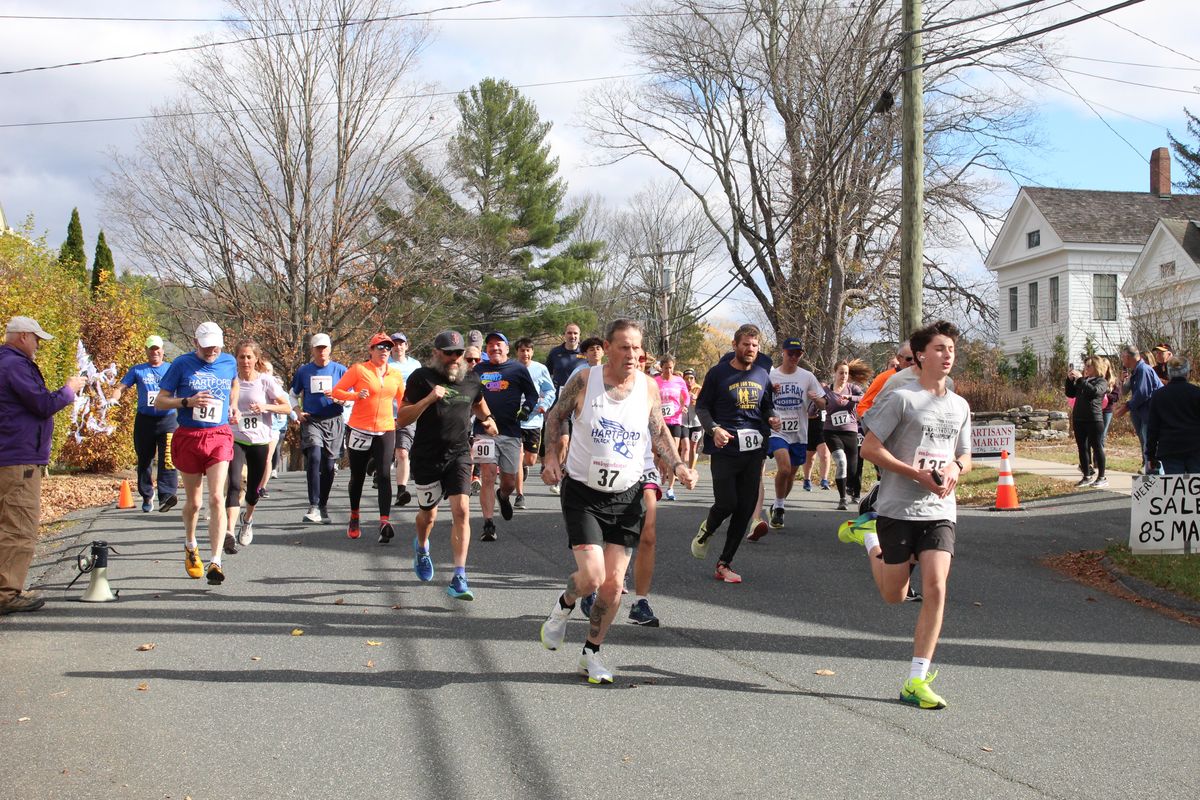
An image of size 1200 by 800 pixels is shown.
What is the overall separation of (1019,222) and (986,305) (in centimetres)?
1676

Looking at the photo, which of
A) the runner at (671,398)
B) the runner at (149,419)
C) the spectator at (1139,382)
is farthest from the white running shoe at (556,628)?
the spectator at (1139,382)

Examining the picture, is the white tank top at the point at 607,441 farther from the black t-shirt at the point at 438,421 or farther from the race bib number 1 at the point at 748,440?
the race bib number 1 at the point at 748,440

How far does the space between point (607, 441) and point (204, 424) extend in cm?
400

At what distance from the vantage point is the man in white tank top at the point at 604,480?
601cm

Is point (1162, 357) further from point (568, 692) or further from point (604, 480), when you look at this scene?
point (568, 692)

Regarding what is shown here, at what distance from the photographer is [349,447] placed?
36.3 feet

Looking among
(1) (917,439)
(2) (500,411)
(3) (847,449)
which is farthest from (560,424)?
(3) (847,449)

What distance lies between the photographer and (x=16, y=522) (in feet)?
25.3

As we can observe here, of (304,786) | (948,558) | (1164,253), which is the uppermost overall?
(1164,253)

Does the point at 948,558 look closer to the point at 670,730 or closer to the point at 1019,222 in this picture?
the point at 670,730

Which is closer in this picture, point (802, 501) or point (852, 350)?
point (802, 501)

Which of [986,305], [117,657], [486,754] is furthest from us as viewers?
[986,305]

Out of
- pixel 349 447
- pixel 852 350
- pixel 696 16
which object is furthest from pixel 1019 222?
pixel 349 447

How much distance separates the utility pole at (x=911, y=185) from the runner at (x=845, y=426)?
3.35 ft
